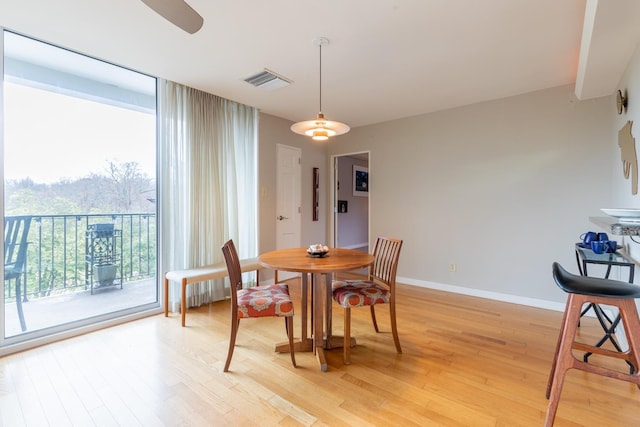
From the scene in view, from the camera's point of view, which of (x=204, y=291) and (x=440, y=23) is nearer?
(x=440, y=23)

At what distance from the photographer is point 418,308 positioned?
3334 mm

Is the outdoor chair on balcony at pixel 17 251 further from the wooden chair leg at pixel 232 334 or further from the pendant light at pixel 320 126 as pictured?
the pendant light at pixel 320 126

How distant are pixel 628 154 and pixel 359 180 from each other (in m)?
4.79

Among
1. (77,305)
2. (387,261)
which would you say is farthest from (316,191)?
(77,305)

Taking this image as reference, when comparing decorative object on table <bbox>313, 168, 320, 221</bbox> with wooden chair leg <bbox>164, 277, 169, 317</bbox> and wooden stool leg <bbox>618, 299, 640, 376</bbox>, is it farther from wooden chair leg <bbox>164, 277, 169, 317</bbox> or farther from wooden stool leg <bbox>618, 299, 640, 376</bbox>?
wooden stool leg <bbox>618, 299, 640, 376</bbox>

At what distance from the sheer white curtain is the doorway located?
264 cm

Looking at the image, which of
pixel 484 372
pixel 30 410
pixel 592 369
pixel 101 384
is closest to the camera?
pixel 592 369

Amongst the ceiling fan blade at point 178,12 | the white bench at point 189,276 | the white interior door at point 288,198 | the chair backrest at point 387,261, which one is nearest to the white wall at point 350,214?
the white interior door at point 288,198

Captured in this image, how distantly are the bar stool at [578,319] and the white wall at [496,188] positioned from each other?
219cm

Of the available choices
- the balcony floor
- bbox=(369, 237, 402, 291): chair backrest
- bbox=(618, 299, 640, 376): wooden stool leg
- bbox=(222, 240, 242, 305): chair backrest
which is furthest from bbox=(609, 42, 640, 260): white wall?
the balcony floor

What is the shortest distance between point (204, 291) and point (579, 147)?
4433 mm

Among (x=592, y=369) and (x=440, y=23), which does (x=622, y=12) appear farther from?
(x=592, y=369)

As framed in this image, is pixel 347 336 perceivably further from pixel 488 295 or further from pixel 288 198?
pixel 288 198

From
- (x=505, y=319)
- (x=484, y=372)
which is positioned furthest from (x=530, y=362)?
(x=505, y=319)
